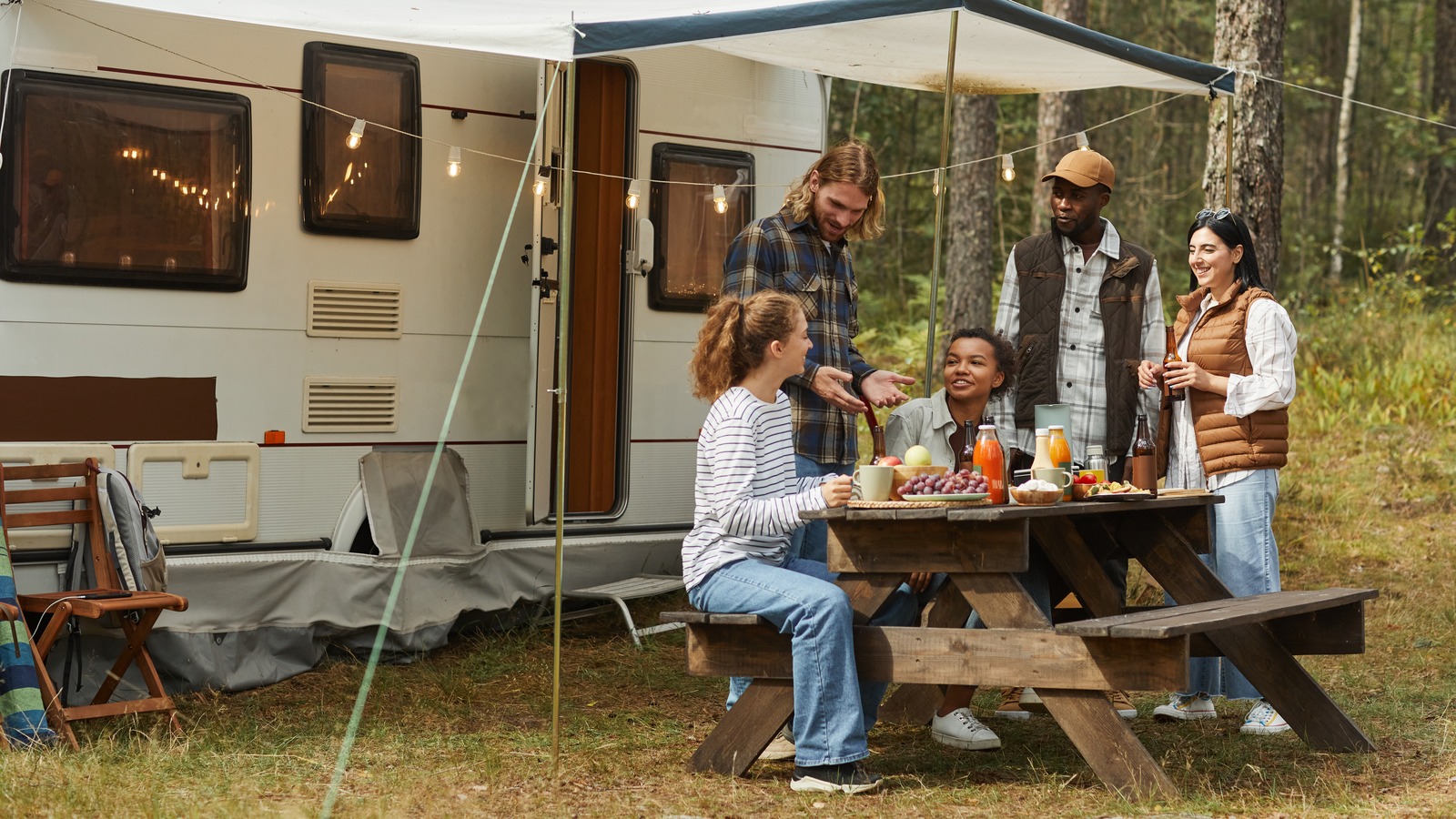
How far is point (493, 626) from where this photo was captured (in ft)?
20.4

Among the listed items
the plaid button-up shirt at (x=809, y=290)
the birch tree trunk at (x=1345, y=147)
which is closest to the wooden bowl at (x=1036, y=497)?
the plaid button-up shirt at (x=809, y=290)

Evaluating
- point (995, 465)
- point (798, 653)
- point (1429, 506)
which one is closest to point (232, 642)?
point (798, 653)

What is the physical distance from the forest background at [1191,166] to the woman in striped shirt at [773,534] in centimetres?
441

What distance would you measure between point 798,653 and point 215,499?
2474mm

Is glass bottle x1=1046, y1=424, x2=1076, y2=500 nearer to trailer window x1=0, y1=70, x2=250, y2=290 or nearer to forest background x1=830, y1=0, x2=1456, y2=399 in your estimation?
trailer window x1=0, y1=70, x2=250, y2=290

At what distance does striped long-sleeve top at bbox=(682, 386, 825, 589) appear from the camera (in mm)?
3949

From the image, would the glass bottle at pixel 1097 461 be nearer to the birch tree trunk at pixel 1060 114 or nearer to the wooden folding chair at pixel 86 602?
the wooden folding chair at pixel 86 602

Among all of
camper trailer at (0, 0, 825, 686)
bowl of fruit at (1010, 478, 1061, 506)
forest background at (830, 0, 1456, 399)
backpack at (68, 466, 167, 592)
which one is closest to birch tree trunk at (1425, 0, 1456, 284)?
forest background at (830, 0, 1456, 399)

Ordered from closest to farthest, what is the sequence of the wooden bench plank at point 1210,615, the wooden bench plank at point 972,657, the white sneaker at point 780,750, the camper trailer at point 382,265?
the wooden bench plank at point 1210,615
the wooden bench plank at point 972,657
the white sneaker at point 780,750
the camper trailer at point 382,265

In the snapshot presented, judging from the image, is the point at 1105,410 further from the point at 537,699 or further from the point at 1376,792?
the point at 537,699

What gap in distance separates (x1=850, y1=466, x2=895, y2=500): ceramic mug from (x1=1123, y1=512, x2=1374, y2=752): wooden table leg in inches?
45.7

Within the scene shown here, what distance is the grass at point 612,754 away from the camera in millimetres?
3816

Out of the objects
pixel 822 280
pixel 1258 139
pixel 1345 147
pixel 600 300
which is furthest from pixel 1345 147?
pixel 822 280

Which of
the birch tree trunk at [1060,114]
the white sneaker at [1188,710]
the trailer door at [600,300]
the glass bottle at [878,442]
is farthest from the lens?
the birch tree trunk at [1060,114]
